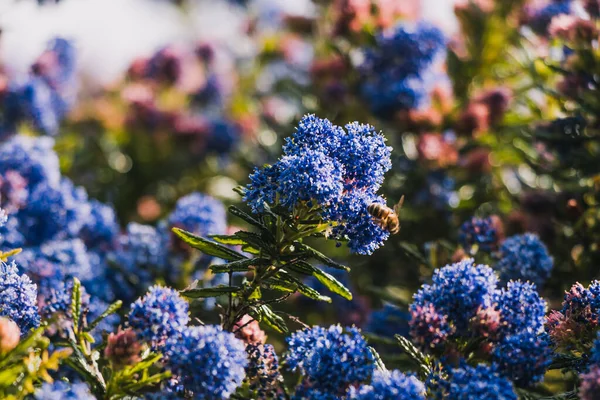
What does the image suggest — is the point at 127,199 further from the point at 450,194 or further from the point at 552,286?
the point at 552,286

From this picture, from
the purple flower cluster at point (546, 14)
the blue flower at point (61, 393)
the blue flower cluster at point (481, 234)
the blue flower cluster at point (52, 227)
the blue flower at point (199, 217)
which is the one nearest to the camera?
the blue flower at point (61, 393)

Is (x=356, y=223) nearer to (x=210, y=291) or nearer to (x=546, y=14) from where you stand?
(x=210, y=291)

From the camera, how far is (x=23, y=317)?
2.11 metres

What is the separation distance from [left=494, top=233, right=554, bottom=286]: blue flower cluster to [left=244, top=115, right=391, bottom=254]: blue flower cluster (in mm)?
971

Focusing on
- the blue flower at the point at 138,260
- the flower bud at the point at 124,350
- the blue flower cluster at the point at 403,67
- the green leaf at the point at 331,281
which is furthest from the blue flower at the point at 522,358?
the blue flower cluster at the point at 403,67

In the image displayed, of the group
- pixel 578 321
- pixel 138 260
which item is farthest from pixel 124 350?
pixel 138 260

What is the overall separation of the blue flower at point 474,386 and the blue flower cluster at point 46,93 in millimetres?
3178

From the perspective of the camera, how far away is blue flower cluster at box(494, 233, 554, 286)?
282 centimetres

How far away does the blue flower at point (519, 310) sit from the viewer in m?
1.98

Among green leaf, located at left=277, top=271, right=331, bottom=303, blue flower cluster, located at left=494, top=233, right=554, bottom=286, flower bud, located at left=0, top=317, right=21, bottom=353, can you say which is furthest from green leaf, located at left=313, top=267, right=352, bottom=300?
blue flower cluster, located at left=494, top=233, right=554, bottom=286

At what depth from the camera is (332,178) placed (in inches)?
76.5

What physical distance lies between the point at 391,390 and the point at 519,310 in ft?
1.66

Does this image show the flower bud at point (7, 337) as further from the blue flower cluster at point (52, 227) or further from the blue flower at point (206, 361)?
the blue flower cluster at point (52, 227)

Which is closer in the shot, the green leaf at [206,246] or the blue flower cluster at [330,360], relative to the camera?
the blue flower cluster at [330,360]
